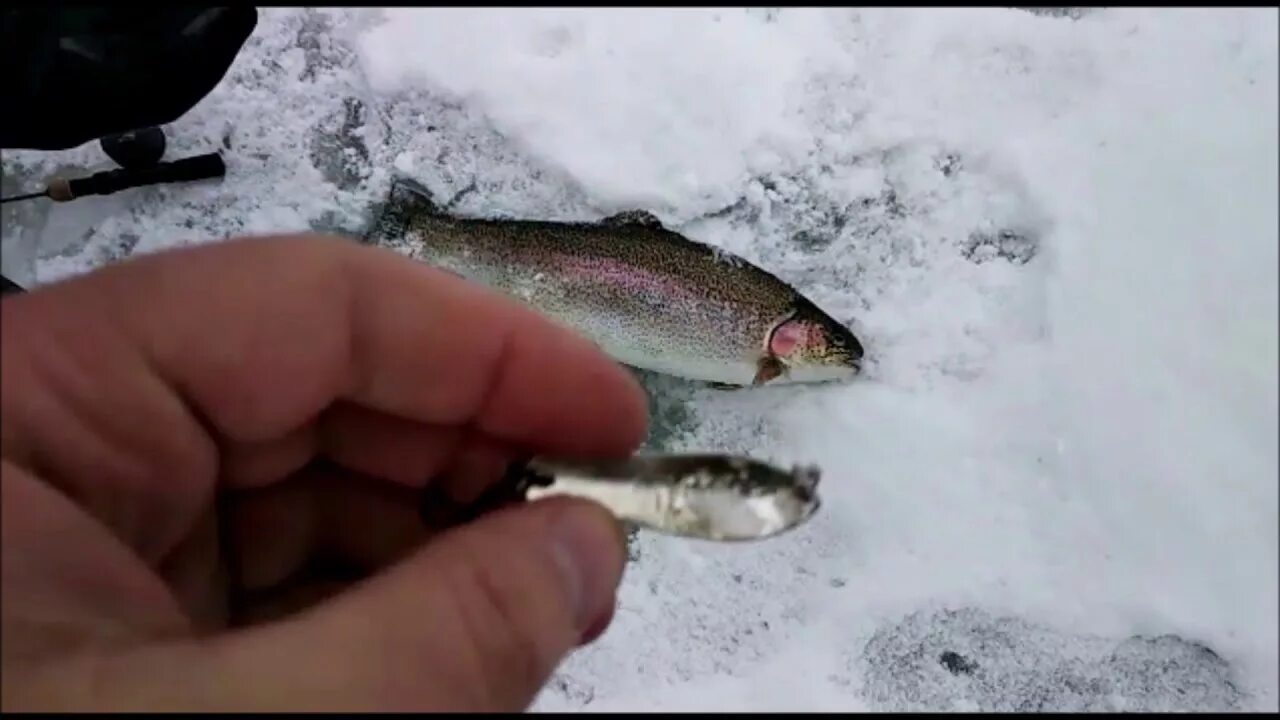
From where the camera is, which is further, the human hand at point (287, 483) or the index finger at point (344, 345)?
the index finger at point (344, 345)

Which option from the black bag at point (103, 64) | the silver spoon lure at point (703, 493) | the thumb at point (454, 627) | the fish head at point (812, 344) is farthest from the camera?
the fish head at point (812, 344)

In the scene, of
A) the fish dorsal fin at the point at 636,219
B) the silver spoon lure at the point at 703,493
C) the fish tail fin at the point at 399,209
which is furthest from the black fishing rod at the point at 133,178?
the silver spoon lure at the point at 703,493

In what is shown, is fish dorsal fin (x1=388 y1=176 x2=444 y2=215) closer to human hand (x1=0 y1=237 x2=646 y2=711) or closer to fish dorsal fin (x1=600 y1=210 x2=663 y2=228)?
fish dorsal fin (x1=600 y1=210 x2=663 y2=228)

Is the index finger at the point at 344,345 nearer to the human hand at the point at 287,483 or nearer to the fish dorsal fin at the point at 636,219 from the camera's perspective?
the human hand at the point at 287,483

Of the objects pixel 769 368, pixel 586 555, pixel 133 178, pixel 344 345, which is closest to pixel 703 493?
pixel 586 555

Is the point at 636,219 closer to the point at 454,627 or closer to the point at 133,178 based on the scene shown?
the point at 133,178
